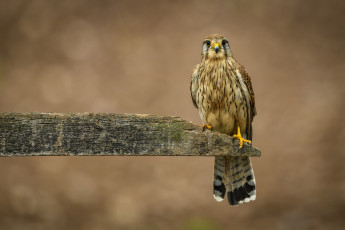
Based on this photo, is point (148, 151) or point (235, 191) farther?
point (235, 191)

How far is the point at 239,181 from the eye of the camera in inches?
111

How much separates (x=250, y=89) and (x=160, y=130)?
6.91ft

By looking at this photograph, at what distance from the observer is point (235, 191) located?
2.76 metres

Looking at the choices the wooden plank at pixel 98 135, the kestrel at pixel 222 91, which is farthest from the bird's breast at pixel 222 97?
the wooden plank at pixel 98 135

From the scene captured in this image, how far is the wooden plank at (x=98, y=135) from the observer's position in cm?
155

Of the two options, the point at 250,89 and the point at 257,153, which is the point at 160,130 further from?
the point at 250,89

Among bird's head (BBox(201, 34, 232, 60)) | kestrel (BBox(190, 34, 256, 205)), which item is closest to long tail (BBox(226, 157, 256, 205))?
kestrel (BBox(190, 34, 256, 205))

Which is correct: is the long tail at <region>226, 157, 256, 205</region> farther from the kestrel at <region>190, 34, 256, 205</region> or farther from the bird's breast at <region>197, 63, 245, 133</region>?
the bird's breast at <region>197, 63, 245, 133</region>

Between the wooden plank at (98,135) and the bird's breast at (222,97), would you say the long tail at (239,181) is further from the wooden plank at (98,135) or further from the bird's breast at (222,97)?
the wooden plank at (98,135)

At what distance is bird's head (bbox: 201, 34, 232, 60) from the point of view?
11.7 feet

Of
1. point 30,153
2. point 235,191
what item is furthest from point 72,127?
point 235,191

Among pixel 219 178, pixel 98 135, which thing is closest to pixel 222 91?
pixel 219 178

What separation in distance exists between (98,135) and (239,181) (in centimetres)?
147

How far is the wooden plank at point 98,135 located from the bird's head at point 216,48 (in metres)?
1.98
